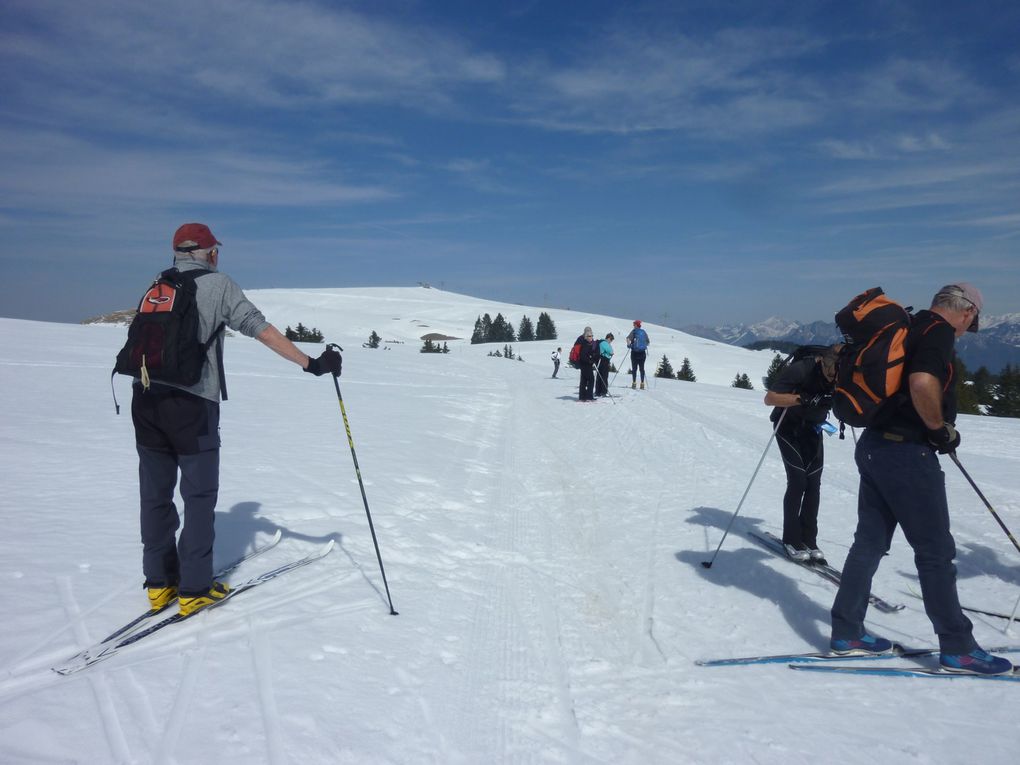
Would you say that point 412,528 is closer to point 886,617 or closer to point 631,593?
point 631,593

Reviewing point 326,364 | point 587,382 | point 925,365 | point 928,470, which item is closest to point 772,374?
point 587,382

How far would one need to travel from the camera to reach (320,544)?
5191 mm

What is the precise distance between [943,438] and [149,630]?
457 cm

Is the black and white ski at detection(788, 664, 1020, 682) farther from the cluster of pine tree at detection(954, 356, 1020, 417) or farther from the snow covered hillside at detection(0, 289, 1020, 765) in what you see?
the cluster of pine tree at detection(954, 356, 1020, 417)

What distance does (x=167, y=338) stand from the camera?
3.37 meters

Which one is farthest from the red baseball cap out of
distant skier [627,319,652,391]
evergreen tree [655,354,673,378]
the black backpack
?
evergreen tree [655,354,673,378]

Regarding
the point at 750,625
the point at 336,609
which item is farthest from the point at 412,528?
the point at 750,625

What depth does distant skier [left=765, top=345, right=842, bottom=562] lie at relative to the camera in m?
5.09

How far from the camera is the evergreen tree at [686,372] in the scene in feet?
216

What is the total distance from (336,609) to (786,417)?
13.3ft

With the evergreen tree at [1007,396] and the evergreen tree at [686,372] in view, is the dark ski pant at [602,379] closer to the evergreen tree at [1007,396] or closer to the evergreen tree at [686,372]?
the evergreen tree at [1007,396]

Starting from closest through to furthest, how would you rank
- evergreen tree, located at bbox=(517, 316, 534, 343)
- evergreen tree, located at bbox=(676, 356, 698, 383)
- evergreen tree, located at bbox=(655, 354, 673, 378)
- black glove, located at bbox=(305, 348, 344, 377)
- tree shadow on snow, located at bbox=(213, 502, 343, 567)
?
1. black glove, located at bbox=(305, 348, 344, 377)
2. tree shadow on snow, located at bbox=(213, 502, 343, 567)
3. evergreen tree, located at bbox=(655, 354, 673, 378)
4. evergreen tree, located at bbox=(676, 356, 698, 383)
5. evergreen tree, located at bbox=(517, 316, 534, 343)

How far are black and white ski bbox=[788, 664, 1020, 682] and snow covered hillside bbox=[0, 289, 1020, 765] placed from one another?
7cm

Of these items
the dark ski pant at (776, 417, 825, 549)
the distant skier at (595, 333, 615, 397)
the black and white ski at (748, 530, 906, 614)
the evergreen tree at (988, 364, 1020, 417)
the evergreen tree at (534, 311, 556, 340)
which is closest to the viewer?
the black and white ski at (748, 530, 906, 614)
